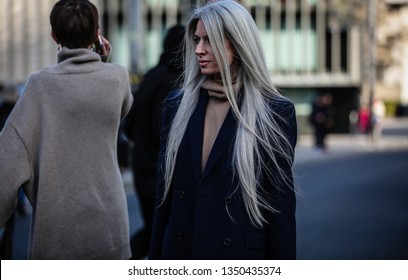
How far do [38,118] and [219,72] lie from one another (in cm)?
75

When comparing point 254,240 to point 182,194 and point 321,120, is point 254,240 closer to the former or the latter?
point 182,194

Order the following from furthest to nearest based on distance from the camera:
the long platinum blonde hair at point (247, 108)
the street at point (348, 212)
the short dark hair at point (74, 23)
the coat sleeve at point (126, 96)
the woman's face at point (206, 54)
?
the street at point (348, 212) → the coat sleeve at point (126, 96) → the short dark hair at point (74, 23) → the woman's face at point (206, 54) → the long platinum blonde hair at point (247, 108)

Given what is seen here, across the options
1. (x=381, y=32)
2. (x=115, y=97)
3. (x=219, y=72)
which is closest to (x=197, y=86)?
(x=219, y=72)

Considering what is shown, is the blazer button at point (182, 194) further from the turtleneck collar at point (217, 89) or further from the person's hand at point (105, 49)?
the person's hand at point (105, 49)

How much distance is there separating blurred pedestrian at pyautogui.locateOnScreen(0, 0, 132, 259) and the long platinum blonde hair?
393mm

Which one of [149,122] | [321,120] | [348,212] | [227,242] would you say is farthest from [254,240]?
[321,120]

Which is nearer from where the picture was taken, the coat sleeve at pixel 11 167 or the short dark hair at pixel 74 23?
the coat sleeve at pixel 11 167

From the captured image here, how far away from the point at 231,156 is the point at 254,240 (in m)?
0.33

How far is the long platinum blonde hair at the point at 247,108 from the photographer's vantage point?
10.4ft

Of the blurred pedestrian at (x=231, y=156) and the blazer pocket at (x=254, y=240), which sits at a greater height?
the blurred pedestrian at (x=231, y=156)

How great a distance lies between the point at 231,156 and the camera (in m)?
3.19

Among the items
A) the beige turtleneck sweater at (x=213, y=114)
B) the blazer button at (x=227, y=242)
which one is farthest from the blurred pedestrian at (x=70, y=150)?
the blazer button at (x=227, y=242)
